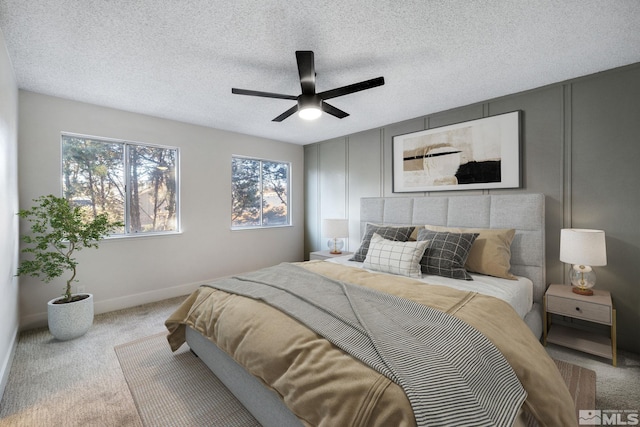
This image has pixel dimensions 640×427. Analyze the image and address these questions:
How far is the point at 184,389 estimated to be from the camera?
6.42 feet

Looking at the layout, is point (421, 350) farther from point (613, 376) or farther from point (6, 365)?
point (6, 365)

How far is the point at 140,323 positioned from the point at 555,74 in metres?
4.82

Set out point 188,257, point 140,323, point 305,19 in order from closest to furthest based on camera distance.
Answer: point 305,19
point 140,323
point 188,257

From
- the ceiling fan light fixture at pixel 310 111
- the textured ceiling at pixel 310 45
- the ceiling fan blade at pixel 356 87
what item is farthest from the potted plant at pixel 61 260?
the ceiling fan blade at pixel 356 87

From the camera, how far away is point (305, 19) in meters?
1.80

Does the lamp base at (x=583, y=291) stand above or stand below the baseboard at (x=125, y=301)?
above

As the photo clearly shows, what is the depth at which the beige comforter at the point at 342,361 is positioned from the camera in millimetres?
1041

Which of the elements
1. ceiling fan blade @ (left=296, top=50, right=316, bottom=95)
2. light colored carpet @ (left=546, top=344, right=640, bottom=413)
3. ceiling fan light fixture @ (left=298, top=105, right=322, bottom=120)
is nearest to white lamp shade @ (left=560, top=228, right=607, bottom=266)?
light colored carpet @ (left=546, top=344, right=640, bottom=413)

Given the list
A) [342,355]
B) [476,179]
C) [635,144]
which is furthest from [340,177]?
[342,355]

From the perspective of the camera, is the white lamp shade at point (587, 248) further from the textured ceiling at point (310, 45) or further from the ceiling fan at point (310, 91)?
the ceiling fan at point (310, 91)

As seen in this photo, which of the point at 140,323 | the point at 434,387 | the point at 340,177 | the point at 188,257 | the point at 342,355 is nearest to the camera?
the point at 434,387

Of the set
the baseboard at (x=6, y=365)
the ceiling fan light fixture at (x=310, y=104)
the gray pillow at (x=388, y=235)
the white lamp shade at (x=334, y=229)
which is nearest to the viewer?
the baseboard at (x=6, y=365)

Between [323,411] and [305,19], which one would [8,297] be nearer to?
[323,411]

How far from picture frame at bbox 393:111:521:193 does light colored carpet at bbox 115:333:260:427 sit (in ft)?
10.1
